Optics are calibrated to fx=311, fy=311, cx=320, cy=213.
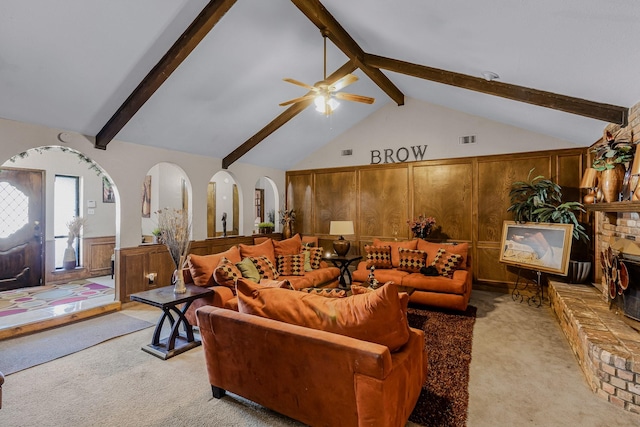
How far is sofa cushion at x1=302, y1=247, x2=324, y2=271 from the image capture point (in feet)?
17.2

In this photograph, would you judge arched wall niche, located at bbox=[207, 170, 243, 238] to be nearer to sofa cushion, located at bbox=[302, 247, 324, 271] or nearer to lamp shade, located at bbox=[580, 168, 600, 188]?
sofa cushion, located at bbox=[302, 247, 324, 271]

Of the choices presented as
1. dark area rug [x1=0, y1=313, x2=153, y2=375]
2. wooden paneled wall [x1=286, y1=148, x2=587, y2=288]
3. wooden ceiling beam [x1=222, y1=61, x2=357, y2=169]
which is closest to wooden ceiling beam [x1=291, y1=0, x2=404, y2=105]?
wooden ceiling beam [x1=222, y1=61, x2=357, y2=169]

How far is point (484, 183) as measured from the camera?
5652 mm

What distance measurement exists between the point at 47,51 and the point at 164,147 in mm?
2259

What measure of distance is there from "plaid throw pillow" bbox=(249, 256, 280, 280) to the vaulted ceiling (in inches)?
96.9

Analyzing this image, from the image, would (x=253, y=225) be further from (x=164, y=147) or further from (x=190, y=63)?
(x=190, y=63)

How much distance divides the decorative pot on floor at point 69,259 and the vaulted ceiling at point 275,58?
3001 millimetres

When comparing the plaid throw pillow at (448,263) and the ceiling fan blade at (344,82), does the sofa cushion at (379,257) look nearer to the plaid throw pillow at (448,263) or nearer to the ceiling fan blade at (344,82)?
the plaid throw pillow at (448,263)

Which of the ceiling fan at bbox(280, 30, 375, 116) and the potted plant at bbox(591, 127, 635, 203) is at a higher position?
the ceiling fan at bbox(280, 30, 375, 116)

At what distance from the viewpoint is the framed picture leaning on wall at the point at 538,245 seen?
432cm

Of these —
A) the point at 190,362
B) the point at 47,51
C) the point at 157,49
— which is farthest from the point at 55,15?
the point at 190,362

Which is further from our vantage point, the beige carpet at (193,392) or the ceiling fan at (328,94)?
the ceiling fan at (328,94)

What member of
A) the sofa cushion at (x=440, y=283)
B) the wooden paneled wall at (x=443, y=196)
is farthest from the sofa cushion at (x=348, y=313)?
the wooden paneled wall at (x=443, y=196)

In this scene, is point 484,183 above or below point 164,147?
below
